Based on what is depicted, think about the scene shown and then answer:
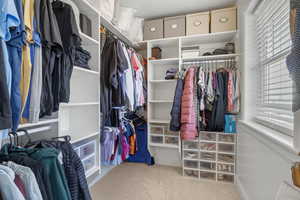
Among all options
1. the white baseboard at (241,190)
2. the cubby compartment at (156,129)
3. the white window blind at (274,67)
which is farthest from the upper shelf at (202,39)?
the white baseboard at (241,190)

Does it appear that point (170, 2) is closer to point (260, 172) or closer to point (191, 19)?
point (191, 19)

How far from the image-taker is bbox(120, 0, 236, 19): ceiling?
2111 millimetres

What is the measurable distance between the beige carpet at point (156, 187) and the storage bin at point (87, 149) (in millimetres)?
544

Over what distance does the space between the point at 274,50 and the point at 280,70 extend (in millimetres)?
213

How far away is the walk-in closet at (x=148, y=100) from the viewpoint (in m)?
0.81

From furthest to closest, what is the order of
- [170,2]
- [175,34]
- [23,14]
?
1. [175,34]
2. [170,2]
3. [23,14]

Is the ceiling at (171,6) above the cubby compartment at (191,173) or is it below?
above

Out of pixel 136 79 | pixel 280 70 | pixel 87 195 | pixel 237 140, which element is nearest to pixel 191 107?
pixel 237 140

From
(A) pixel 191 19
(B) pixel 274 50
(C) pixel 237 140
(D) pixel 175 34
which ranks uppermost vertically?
(A) pixel 191 19

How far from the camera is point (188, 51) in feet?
7.77

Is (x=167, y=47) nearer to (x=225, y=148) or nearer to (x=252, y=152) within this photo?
→ (x=225, y=148)

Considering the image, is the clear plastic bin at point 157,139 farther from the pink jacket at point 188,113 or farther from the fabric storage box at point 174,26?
the fabric storage box at point 174,26

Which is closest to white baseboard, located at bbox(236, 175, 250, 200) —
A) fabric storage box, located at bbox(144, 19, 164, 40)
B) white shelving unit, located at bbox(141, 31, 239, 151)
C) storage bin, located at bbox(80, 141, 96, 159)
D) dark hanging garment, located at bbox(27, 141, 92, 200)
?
white shelving unit, located at bbox(141, 31, 239, 151)

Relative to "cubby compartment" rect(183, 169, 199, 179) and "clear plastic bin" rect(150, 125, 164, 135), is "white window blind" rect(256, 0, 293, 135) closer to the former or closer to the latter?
"cubby compartment" rect(183, 169, 199, 179)
